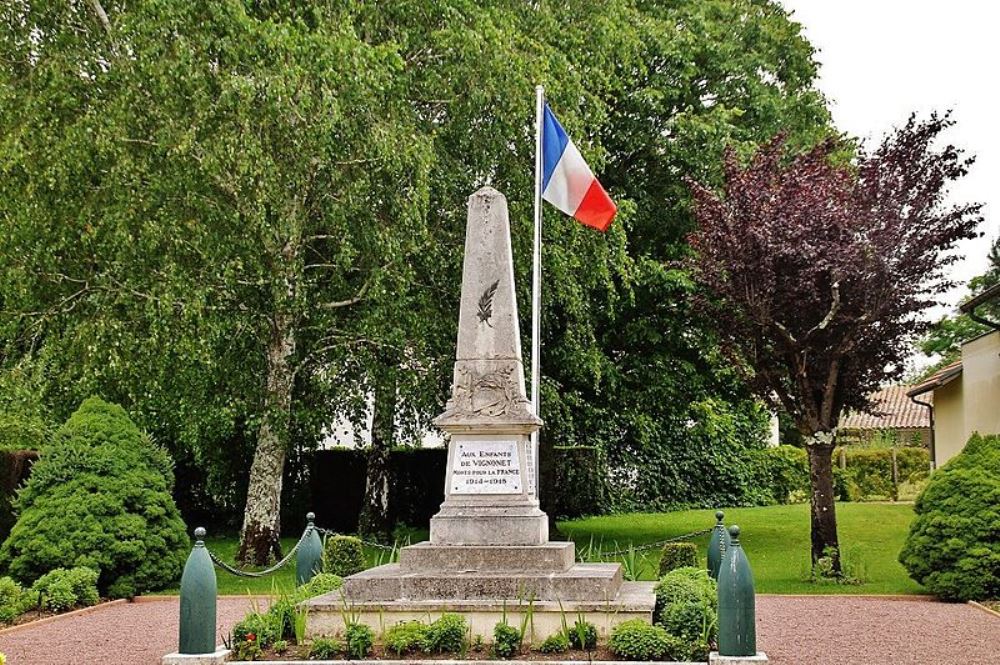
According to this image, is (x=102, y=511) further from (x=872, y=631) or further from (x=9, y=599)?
(x=872, y=631)

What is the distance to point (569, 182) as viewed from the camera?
17453mm

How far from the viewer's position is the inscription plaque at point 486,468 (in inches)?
468

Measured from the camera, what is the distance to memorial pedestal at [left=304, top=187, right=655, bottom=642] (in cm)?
1050

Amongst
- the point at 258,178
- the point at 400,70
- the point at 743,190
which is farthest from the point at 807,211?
the point at 258,178

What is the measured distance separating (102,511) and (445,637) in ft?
26.3

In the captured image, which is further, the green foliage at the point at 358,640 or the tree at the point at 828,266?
the tree at the point at 828,266

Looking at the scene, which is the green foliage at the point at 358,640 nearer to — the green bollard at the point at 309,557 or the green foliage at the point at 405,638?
the green foliage at the point at 405,638

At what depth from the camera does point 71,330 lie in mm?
17672

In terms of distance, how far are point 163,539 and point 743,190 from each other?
9.79 metres

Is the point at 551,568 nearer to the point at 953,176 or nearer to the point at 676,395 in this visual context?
the point at 953,176

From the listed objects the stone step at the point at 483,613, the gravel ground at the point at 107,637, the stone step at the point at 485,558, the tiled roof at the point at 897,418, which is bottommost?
the gravel ground at the point at 107,637

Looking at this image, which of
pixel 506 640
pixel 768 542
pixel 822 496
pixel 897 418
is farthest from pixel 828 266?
pixel 897 418

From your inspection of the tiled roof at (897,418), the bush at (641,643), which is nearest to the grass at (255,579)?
the bush at (641,643)

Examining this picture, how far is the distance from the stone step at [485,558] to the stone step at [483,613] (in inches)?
25.0
